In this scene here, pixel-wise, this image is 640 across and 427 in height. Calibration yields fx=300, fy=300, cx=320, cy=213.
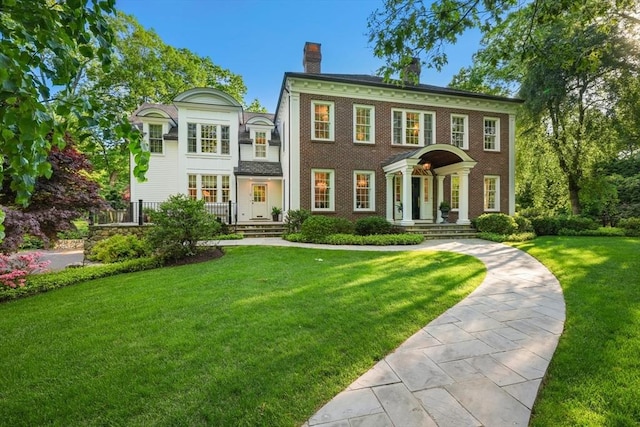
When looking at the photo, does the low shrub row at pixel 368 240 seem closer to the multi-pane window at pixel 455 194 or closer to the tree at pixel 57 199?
the multi-pane window at pixel 455 194

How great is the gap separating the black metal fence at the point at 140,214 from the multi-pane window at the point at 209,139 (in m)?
2.95

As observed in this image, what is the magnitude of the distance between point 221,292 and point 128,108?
77.8ft

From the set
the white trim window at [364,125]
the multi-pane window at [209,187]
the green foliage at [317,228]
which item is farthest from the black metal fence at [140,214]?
the white trim window at [364,125]

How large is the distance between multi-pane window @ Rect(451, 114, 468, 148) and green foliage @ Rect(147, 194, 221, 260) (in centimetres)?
1307

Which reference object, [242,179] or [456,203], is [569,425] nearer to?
[456,203]

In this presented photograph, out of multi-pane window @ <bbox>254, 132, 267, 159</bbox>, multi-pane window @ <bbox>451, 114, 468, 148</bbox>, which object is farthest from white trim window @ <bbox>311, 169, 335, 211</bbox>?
multi-pane window @ <bbox>451, 114, 468, 148</bbox>

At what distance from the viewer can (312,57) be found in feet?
52.4

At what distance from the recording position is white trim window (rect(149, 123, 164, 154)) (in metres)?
15.9

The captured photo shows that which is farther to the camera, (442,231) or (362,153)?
(362,153)

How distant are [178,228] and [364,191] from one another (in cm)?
886

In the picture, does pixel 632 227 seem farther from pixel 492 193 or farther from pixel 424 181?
pixel 424 181

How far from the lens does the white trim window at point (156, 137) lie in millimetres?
15883

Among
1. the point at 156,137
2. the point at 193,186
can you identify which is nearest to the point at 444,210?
the point at 193,186

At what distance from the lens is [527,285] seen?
18.9ft
